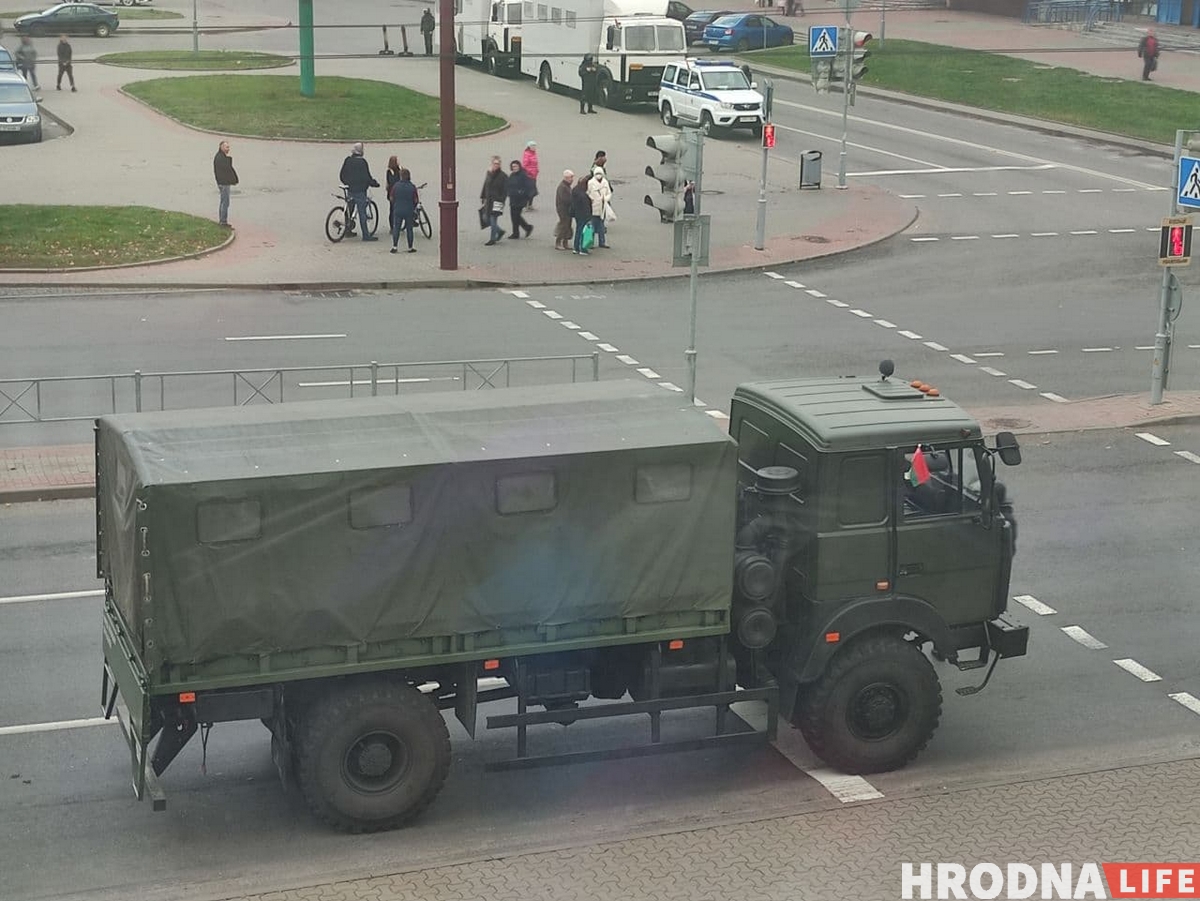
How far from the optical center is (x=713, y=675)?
11836 millimetres

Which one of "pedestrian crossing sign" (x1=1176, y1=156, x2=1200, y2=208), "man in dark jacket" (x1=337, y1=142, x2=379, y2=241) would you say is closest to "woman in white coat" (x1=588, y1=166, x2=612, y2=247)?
"man in dark jacket" (x1=337, y1=142, x2=379, y2=241)

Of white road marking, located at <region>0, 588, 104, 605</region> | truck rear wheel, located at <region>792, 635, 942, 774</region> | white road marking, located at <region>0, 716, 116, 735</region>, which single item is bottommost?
white road marking, located at <region>0, 716, 116, 735</region>

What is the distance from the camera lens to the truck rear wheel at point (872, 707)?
11961 mm

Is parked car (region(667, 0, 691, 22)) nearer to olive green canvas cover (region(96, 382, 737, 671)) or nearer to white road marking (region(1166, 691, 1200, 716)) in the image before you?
white road marking (region(1166, 691, 1200, 716))

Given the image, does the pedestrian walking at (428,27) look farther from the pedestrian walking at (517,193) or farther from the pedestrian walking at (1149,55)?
the pedestrian walking at (517,193)

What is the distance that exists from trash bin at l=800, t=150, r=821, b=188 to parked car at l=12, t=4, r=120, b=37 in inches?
1447

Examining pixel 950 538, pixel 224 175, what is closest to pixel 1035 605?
pixel 950 538

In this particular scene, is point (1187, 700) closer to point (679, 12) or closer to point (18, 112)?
→ point (18, 112)

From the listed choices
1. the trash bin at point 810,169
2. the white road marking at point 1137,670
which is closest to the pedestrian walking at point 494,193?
the trash bin at point 810,169

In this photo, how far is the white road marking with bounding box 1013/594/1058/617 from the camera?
15609 mm

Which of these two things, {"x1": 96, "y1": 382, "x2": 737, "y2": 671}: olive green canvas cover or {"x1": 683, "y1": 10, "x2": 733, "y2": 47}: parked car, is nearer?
{"x1": 96, "y1": 382, "x2": 737, "y2": 671}: olive green canvas cover

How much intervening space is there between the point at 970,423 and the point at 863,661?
1820mm

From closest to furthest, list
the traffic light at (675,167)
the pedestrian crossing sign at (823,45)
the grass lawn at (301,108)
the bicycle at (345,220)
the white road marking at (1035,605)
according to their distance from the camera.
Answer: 1. the white road marking at (1035,605)
2. the traffic light at (675,167)
3. the bicycle at (345,220)
4. the pedestrian crossing sign at (823,45)
5. the grass lawn at (301,108)

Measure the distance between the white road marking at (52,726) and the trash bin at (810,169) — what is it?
29.0m
